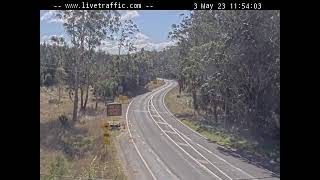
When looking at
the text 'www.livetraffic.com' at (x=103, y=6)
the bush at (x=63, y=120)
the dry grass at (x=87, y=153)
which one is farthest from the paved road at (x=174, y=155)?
the text 'www.livetraffic.com' at (x=103, y=6)

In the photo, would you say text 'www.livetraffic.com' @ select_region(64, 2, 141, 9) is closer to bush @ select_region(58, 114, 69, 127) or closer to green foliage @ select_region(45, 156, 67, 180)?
green foliage @ select_region(45, 156, 67, 180)

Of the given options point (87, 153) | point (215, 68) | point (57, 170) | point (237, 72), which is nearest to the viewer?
point (57, 170)

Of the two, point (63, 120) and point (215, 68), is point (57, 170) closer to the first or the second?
point (63, 120)

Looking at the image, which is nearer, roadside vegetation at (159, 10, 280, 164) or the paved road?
the paved road

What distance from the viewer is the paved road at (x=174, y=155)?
7.12 m

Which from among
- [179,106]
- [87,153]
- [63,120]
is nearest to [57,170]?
[87,153]

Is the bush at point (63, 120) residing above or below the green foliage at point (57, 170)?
above

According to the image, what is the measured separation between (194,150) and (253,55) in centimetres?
261

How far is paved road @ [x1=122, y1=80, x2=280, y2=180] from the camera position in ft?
23.4

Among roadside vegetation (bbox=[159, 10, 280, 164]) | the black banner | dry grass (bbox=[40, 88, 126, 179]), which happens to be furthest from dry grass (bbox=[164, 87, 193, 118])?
the black banner

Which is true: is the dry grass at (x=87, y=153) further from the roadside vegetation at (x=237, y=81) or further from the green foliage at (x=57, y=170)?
the roadside vegetation at (x=237, y=81)

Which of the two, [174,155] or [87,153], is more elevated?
[87,153]

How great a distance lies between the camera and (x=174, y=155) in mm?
9391
